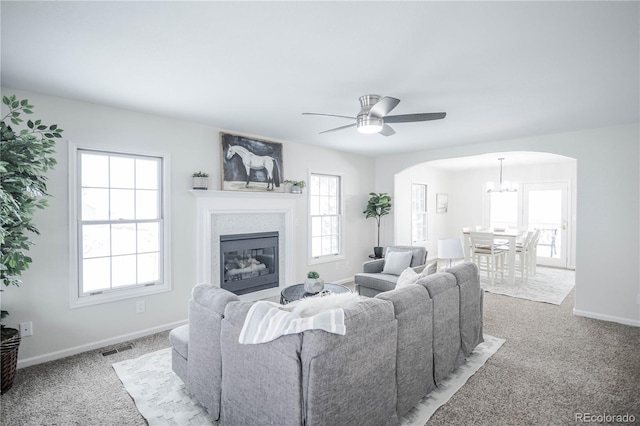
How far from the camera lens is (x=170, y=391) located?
2.48 metres

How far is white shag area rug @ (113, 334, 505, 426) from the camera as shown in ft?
7.12

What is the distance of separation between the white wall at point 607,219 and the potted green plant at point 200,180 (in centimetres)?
458

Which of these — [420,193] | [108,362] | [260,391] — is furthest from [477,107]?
[420,193]

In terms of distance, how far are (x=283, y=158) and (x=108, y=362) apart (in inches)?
129

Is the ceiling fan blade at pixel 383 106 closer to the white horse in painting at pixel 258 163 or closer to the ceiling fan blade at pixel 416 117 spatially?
the ceiling fan blade at pixel 416 117

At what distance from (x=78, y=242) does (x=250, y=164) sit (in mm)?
2189

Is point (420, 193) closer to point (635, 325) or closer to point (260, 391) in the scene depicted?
point (635, 325)

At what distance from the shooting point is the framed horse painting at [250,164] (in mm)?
4273

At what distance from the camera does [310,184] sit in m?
5.39

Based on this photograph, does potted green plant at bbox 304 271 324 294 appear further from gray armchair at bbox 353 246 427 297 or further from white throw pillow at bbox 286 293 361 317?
white throw pillow at bbox 286 293 361 317

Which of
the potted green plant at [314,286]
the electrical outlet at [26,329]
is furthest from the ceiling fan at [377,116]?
the electrical outlet at [26,329]

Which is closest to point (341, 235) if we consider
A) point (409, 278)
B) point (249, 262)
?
point (249, 262)

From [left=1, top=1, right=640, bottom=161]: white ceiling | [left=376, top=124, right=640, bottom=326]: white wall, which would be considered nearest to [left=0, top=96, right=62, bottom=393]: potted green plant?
[left=1, top=1, right=640, bottom=161]: white ceiling

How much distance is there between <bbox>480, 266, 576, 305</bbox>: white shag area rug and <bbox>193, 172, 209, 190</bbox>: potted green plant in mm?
4736
